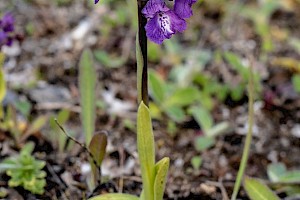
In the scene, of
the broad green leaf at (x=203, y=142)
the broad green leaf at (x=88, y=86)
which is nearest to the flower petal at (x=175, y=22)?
the broad green leaf at (x=88, y=86)

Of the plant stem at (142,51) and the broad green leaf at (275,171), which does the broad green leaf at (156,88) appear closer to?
the broad green leaf at (275,171)

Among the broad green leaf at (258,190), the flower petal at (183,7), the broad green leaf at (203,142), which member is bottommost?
the broad green leaf at (203,142)

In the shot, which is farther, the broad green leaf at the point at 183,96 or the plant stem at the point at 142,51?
the broad green leaf at the point at 183,96

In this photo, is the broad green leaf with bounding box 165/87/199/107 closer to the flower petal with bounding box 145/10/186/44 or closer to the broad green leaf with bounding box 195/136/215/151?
the broad green leaf with bounding box 195/136/215/151

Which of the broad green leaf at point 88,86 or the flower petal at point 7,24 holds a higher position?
the flower petal at point 7,24

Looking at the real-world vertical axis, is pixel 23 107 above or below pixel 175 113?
above

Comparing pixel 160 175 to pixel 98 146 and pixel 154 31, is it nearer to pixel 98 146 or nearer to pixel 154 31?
pixel 98 146

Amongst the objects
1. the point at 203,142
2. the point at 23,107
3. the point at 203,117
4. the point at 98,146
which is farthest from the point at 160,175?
the point at 23,107
